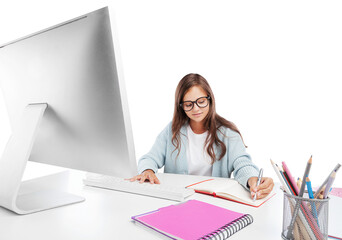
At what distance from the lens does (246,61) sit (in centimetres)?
238

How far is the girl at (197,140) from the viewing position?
1554 mm

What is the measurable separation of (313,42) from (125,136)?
215 cm

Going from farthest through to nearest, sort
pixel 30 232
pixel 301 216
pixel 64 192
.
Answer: pixel 64 192 < pixel 30 232 < pixel 301 216

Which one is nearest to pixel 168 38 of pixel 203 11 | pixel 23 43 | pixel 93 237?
pixel 203 11

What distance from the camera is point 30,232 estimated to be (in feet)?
2.22

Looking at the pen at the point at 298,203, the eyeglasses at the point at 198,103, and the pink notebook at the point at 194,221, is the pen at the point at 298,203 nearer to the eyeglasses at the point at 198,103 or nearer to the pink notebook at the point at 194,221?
the pink notebook at the point at 194,221

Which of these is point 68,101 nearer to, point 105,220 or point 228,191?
point 105,220

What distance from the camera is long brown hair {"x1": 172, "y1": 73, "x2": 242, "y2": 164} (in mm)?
1599

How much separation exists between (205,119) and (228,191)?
2.54 ft

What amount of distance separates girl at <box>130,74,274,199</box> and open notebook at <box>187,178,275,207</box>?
374 millimetres

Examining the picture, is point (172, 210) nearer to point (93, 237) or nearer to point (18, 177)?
point (93, 237)

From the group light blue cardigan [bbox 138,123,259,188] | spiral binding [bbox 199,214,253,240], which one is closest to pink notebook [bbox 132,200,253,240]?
spiral binding [bbox 199,214,253,240]

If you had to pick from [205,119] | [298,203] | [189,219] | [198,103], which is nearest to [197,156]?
[205,119]

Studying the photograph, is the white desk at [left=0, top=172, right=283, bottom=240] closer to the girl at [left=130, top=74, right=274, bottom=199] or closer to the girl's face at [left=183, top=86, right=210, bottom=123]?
the girl at [left=130, top=74, right=274, bottom=199]
